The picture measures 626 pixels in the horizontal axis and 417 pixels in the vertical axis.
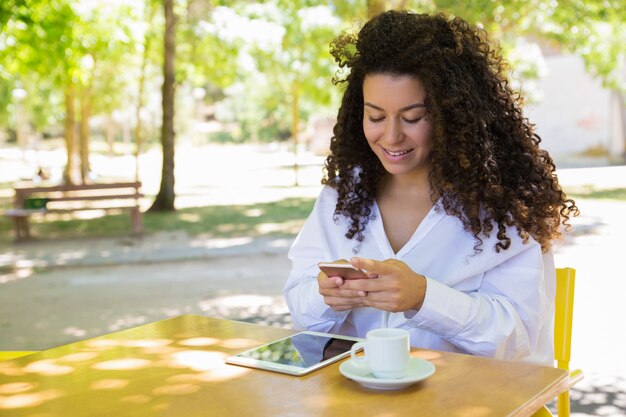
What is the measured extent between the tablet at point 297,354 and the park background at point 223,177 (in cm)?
134

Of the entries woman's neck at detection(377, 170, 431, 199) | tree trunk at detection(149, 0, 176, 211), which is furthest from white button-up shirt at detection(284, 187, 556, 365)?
tree trunk at detection(149, 0, 176, 211)

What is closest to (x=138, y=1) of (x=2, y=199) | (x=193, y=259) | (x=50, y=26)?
(x=50, y=26)

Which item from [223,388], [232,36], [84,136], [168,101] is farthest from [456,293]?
[84,136]

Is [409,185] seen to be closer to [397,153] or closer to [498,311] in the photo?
[397,153]

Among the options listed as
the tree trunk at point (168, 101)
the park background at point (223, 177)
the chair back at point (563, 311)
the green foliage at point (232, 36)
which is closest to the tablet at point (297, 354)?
the chair back at point (563, 311)

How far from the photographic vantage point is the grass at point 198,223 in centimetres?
1406

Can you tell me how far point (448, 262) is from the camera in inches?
110

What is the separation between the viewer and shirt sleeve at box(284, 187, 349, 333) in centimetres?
288

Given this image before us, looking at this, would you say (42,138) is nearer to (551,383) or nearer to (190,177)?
(190,177)

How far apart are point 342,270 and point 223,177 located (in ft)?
94.2

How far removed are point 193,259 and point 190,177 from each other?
20258 mm

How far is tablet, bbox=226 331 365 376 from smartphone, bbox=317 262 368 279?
194 mm

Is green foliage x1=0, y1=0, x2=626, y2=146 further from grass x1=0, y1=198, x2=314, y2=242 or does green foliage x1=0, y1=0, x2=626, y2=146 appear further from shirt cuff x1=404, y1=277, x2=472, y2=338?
shirt cuff x1=404, y1=277, x2=472, y2=338

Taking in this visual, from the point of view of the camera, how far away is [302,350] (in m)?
2.42
